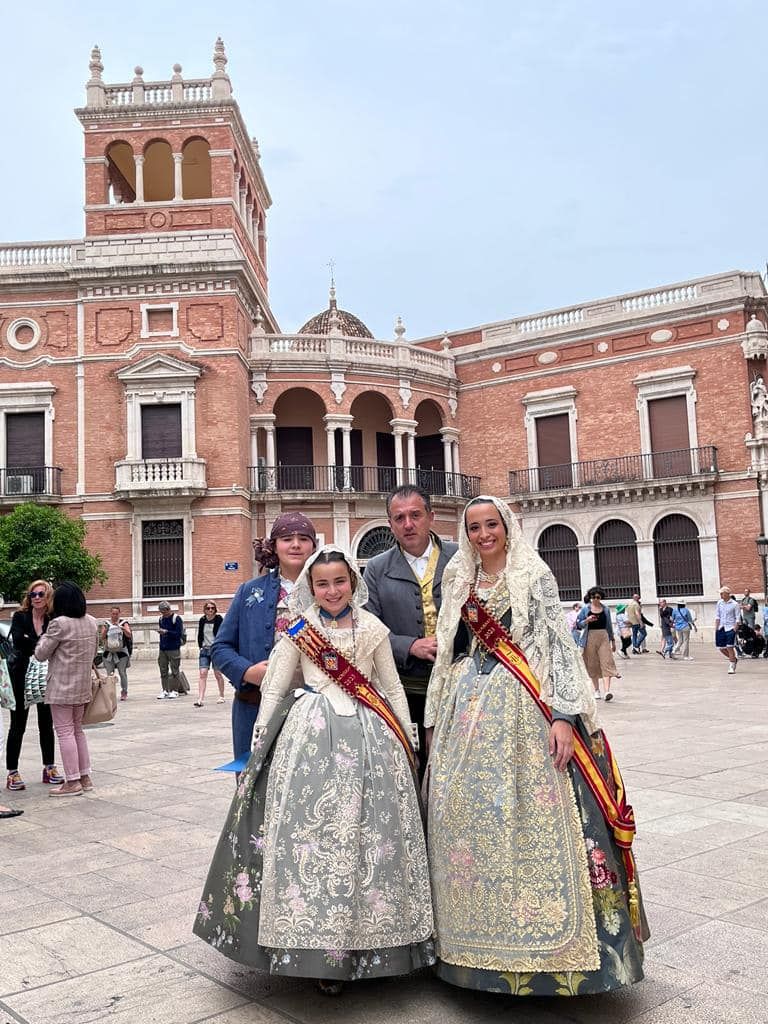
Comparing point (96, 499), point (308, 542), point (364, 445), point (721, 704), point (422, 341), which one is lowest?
point (721, 704)

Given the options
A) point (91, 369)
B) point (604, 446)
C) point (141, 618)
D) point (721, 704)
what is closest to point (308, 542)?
point (721, 704)

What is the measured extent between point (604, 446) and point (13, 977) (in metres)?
26.5

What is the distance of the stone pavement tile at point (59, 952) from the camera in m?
3.28

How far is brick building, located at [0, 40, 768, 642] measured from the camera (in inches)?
982

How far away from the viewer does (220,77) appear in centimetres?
2594

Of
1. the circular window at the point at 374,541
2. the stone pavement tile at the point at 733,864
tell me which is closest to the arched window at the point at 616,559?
the circular window at the point at 374,541

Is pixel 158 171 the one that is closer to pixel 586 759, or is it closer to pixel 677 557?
pixel 677 557

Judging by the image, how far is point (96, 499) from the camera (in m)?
25.0

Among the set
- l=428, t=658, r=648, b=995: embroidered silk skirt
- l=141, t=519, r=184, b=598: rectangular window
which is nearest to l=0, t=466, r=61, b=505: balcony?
l=141, t=519, r=184, b=598: rectangular window

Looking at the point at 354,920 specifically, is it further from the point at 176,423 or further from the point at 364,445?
the point at 364,445

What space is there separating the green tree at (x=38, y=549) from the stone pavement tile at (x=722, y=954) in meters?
20.6

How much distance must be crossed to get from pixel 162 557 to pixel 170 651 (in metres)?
10.7

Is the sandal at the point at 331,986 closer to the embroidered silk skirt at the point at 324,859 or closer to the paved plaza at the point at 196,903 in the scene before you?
the paved plaza at the point at 196,903

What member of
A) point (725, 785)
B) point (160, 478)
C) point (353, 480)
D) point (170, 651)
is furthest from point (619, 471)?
point (725, 785)
